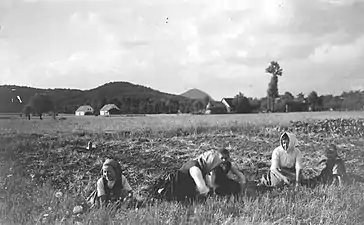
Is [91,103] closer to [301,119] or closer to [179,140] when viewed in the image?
[179,140]

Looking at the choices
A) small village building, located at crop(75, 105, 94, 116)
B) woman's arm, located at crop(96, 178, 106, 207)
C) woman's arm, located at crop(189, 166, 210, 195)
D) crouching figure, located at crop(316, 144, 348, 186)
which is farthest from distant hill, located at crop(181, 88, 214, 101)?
crouching figure, located at crop(316, 144, 348, 186)

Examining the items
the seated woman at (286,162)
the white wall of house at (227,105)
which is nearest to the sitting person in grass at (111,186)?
the white wall of house at (227,105)

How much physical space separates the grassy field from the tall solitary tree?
18cm

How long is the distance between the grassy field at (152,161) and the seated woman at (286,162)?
7.7 inches

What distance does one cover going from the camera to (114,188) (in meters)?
4.74

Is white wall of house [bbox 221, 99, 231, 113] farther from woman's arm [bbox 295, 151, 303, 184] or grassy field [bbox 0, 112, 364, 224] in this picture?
woman's arm [bbox 295, 151, 303, 184]

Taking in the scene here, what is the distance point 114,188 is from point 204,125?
4.32 feet

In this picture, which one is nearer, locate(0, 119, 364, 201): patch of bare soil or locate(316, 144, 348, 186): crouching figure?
locate(0, 119, 364, 201): patch of bare soil

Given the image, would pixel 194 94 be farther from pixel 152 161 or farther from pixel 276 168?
pixel 276 168

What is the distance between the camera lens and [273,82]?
5.50 meters

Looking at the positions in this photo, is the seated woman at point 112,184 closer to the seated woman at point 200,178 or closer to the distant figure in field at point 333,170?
the seated woman at point 200,178

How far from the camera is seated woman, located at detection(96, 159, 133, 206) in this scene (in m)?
4.69

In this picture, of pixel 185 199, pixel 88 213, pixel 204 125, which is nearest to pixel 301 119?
pixel 204 125

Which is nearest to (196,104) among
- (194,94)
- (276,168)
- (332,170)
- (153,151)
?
(194,94)
